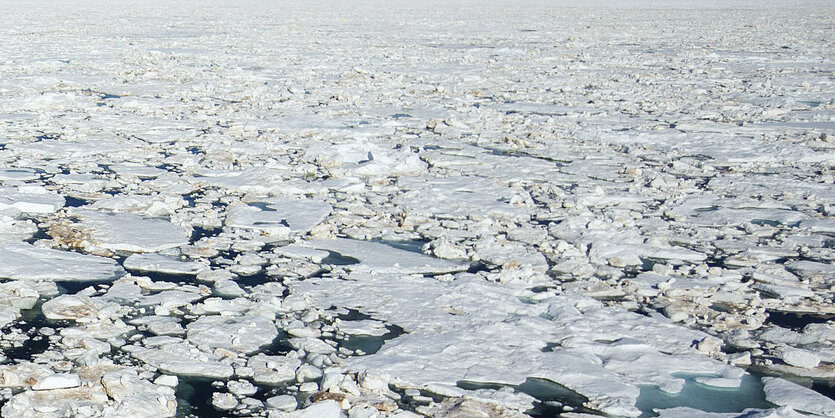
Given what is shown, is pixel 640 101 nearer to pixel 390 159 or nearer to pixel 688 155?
pixel 688 155

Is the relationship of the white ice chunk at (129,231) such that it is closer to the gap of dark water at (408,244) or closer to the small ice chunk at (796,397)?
the gap of dark water at (408,244)

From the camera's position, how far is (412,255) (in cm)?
383

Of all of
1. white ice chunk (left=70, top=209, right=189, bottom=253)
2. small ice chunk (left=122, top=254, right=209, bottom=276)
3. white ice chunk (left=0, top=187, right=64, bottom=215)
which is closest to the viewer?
small ice chunk (left=122, top=254, right=209, bottom=276)

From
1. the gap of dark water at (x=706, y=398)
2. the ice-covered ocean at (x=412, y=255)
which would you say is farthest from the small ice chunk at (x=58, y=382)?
the gap of dark water at (x=706, y=398)

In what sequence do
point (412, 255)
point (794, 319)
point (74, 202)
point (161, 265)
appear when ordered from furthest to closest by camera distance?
point (74, 202)
point (412, 255)
point (161, 265)
point (794, 319)

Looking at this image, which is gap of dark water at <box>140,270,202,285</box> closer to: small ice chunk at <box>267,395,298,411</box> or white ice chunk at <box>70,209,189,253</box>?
white ice chunk at <box>70,209,189,253</box>

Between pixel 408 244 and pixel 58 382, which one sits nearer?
pixel 58 382

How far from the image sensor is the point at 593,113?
797 centimetres

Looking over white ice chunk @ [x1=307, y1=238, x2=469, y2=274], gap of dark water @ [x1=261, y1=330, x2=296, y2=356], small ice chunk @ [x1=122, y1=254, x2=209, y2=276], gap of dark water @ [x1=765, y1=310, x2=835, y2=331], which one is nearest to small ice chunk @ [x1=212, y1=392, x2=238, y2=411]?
gap of dark water @ [x1=261, y1=330, x2=296, y2=356]

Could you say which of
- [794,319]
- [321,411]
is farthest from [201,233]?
[794,319]

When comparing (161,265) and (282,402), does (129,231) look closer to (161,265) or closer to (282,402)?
(161,265)

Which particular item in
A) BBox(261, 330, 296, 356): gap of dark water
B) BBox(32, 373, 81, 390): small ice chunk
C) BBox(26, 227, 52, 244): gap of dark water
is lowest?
BBox(261, 330, 296, 356): gap of dark water

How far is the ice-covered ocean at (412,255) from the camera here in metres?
2.57

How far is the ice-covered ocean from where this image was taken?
257 centimetres
